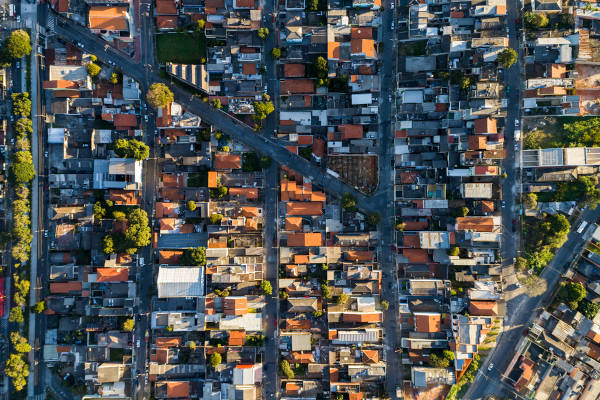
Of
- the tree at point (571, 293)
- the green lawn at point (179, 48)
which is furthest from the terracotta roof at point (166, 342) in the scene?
the tree at point (571, 293)

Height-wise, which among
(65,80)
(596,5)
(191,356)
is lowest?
(191,356)

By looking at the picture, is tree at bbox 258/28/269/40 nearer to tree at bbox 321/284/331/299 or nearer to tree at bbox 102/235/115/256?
tree at bbox 102/235/115/256

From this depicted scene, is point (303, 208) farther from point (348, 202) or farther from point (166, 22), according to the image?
point (166, 22)

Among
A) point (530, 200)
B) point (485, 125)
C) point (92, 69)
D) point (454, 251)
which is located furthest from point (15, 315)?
→ point (530, 200)

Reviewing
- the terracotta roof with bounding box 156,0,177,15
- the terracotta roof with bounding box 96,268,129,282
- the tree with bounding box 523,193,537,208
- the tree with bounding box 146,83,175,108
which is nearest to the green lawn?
the terracotta roof with bounding box 156,0,177,15

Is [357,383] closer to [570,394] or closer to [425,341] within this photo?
Result: [425,341]

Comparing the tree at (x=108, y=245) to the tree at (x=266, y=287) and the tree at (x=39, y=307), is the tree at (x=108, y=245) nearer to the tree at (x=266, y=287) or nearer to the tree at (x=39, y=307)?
the tree at (x=39, y=307)

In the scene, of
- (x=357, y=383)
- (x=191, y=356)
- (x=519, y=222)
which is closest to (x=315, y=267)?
(x=357, y=383)
